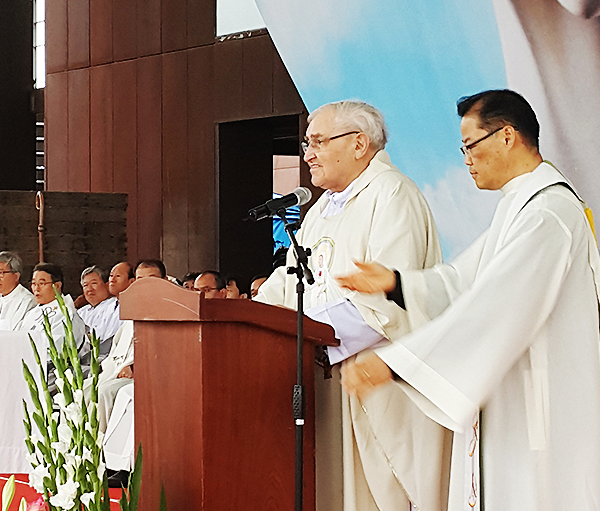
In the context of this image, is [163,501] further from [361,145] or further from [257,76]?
[257,76]

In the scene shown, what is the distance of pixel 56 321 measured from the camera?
637cm

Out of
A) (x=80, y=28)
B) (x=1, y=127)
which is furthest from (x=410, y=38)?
(x=1, y=127)

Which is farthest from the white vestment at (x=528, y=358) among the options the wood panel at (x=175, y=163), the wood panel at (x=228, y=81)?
the wood panel at (x=175, y=163)

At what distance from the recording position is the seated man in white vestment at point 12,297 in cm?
729

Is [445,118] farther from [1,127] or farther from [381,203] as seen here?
[1,127]

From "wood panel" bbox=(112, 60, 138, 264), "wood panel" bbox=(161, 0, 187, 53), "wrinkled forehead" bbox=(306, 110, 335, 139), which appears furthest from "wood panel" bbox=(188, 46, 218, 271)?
"wrinkled forehead" bbox=(306, 110, 335, 139)

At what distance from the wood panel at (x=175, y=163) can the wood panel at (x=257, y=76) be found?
0.90 meters

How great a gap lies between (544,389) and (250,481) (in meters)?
0.83

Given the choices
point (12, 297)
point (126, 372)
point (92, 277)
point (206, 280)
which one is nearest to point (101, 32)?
point (92, 277)

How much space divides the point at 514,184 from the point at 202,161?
6.94m

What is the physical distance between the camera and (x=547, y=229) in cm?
238

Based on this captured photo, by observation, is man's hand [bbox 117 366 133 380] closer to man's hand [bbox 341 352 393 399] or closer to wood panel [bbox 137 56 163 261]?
wood panel [bbox 137 56 163 261]

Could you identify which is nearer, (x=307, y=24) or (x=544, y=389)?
(x=544, y=389)

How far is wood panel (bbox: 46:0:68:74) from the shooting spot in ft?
35.4
